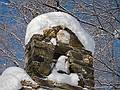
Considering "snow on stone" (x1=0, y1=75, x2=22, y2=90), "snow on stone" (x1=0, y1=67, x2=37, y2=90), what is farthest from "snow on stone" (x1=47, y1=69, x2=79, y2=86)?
"snow on stone" (x1=0, y1=75, x2=22, y2=90)

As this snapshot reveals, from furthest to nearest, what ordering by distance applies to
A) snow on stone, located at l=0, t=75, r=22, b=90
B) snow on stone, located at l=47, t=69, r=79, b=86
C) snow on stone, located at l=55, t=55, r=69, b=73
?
1. snow on stone, located at l=55, t=55, r=69, b=73
2. snow on stone, located at l=47, t=69, r=79, b=86
3. snow on stone, located at l=0, t=75, r=22, b=90

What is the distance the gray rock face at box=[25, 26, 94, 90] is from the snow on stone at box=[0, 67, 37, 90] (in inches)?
4.6

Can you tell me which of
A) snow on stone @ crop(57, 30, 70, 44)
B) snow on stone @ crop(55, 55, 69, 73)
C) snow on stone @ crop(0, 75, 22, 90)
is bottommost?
snow on stone @ crop(0, 75, 22, 90)

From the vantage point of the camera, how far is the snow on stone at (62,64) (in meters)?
4.54

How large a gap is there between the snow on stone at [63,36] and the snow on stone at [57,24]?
0.15 meters

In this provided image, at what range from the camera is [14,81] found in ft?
13.8

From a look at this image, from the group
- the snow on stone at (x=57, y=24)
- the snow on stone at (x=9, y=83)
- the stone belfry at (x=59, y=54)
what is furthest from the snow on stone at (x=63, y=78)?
the snow on stone at (x=57, y=24)

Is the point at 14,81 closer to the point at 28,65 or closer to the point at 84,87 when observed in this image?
the point at 28,65

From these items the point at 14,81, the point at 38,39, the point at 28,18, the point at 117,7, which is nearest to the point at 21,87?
the point at 14,81

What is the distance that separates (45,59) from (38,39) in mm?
339

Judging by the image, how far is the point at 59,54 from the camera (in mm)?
4691

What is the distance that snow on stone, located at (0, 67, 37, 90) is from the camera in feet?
Answer: 13.6

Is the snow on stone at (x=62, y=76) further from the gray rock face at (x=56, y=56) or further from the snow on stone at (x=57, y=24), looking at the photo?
the snow on stone at (x=57, y=24)

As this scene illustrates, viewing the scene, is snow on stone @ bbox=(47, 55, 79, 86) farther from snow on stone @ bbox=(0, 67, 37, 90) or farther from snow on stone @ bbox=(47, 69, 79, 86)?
snow on stone @ bbox=(0, 67, 37, 90)
